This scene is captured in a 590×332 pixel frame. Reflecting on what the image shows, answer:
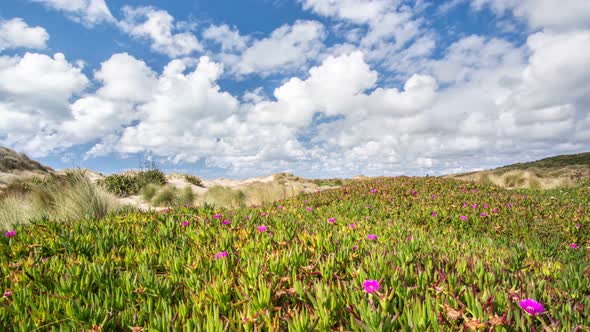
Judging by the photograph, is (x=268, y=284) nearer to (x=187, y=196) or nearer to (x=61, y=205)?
(x=61, y=205)

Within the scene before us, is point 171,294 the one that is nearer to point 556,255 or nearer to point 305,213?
point 305,213

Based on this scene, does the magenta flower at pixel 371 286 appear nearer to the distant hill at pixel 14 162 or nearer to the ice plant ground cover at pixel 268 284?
the ice plant ground cover at pixel 268 284

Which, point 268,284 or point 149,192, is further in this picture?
point 149,192

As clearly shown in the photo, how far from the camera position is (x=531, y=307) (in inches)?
82.1

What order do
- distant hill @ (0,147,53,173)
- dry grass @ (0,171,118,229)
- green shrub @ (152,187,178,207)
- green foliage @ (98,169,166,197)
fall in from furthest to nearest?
distant hill @ (0,147,53,173) < green foliage @ (98,169,166,197) < green shrub @ (152,187,178,207) < dry grass @ (0,171,118,229)

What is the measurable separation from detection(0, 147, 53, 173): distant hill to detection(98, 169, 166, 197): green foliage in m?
13.5

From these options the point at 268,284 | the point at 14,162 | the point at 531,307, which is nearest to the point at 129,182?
the point at 14,162

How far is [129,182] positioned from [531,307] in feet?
63.6

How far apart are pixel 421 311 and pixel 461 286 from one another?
0.77 meters

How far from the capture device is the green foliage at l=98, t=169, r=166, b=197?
17156mm

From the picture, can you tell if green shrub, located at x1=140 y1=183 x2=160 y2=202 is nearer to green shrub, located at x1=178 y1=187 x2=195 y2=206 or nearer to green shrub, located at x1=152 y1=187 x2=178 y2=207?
green shrub, located at x1=152 y1=187 x2=178 y2=207

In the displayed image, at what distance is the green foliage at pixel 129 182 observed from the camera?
17.2 meters

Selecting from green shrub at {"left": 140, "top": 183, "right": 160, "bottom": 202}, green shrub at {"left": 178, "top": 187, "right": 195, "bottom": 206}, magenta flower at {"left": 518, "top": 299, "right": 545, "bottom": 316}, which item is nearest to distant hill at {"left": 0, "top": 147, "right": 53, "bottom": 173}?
green shrub at {"left": 140, "top": 183, "right": 160, "bottom": 202}

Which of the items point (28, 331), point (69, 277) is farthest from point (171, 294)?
point (69, 277)
